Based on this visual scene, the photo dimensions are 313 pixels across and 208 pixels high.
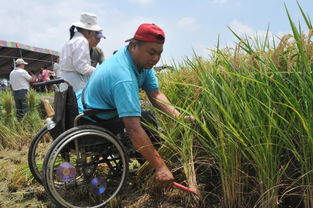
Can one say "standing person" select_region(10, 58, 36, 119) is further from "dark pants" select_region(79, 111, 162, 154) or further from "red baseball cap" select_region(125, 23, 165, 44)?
"red baseball cap" select_region(125, 23, 165, 44)

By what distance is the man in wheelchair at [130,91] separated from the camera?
1775 mm

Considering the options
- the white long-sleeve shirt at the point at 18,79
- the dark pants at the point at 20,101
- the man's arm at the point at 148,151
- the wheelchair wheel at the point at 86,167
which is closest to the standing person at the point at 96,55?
the wheelchair wheel at the point at 86,167

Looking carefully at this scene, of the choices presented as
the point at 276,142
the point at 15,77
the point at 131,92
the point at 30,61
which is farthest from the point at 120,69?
the point at 30,61

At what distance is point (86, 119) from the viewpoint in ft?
6.88

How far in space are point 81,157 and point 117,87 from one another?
570mm

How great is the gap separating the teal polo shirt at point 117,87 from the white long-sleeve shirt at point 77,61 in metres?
0.88

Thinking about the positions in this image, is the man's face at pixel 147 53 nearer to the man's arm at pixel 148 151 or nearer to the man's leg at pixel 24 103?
the man's arm at pixel 148 151

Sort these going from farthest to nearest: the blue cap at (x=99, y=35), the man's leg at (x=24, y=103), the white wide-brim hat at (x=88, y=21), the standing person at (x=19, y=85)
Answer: the standing person at (x=19, y=85) → the man's leg at (x=24, y=103) → the blue cap at (x=99, y=35) → the white wide-brim hat at (x=88, y=21)

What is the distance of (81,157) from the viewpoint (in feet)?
6.61

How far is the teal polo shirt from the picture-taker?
179 cm

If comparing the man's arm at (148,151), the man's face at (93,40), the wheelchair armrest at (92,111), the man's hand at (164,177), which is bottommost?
the man's hand at (164,177)

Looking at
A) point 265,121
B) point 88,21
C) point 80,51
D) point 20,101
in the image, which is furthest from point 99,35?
point 20,101

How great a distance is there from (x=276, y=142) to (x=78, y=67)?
7.10 feet

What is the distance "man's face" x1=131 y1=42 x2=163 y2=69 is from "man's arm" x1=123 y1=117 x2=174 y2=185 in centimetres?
39
